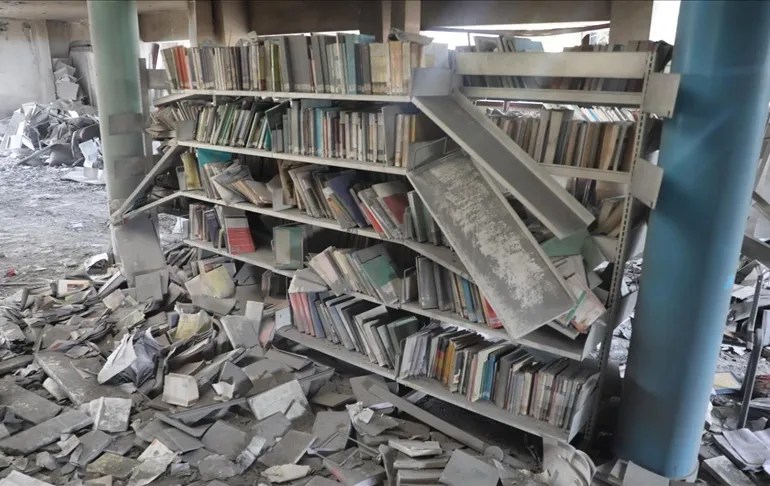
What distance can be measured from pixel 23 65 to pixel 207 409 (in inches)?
447

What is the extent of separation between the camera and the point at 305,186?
3.43m

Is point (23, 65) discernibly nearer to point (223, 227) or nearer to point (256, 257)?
point (223, 227)

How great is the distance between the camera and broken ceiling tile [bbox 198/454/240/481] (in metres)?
2.74

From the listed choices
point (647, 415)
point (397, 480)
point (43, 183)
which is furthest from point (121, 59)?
point (43, 183)

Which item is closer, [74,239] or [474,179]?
[474,179]

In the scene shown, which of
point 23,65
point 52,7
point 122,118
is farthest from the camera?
point 23,65

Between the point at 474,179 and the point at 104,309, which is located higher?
the point at 474,179

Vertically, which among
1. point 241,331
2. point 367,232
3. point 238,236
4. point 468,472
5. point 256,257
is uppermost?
point 367,232

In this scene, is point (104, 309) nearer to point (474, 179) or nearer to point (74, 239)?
point (74, 239)

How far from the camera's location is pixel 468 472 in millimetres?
2611

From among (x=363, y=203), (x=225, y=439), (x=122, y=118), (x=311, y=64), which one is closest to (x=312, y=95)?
(x=311, y=64)

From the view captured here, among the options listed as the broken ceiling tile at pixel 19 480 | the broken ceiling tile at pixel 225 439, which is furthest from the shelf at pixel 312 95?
the broken ceiling tile at pixel 19 480

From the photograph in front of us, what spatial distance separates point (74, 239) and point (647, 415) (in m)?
5.79

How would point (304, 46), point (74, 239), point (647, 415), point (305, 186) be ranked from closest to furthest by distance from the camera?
point (647, 415), point (304, 46), point (305, 186), point (74, 239)
